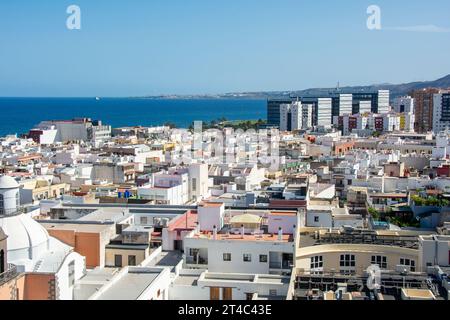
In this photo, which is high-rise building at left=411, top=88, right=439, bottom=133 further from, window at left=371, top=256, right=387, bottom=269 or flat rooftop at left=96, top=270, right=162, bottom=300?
flat rooftop at left=96, top=270, right=162, bottom=300

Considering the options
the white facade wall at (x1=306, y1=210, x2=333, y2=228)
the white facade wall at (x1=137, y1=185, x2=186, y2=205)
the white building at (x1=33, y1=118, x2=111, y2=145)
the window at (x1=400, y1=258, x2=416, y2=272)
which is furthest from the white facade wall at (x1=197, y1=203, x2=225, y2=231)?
the white building at (x1=33, y1=118, x2=111, y2=145)

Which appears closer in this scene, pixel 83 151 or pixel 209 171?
pixel 209 171

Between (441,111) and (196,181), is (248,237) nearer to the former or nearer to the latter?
(196,181)

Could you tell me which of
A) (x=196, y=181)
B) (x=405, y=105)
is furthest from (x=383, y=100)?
(x=196, y=181)

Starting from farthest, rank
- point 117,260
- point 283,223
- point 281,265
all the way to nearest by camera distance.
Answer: point 283,223, point 117,260, point 281,265
